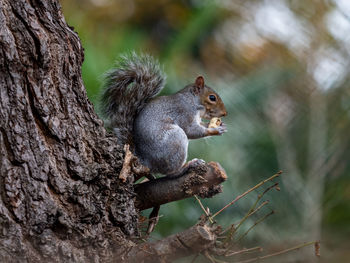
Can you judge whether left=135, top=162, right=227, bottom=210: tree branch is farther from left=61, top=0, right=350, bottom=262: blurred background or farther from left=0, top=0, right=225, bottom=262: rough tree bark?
left=61, top=0, right=350, bottom=262: blurred background

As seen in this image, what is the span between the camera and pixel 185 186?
188 centimetres

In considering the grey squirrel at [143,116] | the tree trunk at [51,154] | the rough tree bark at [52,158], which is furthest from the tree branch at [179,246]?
the grey squirrel at [143,116]

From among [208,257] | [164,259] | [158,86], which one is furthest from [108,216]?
[158,86]

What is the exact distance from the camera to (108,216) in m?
1.64

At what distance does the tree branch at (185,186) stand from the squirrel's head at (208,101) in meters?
0.77

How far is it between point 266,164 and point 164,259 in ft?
7.43

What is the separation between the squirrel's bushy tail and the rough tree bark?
44 cm

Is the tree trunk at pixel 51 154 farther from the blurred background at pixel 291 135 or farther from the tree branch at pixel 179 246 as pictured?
the blurred background at pixel 291 135

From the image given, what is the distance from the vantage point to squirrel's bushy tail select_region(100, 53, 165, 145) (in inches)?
84.2

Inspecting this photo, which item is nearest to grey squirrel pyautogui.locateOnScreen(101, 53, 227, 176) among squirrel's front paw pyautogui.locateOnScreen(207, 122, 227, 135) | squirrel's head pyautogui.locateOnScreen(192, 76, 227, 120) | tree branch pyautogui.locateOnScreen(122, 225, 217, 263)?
squirrel's front paw pyautogui.locateOnScreen(207, 122, 227, 135)

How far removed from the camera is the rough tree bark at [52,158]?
1.43 m

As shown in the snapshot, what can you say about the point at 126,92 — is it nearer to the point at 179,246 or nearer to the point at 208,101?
the point at 208,101

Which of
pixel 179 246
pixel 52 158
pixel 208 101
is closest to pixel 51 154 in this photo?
pixel 52 158

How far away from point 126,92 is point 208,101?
0.64 meters
